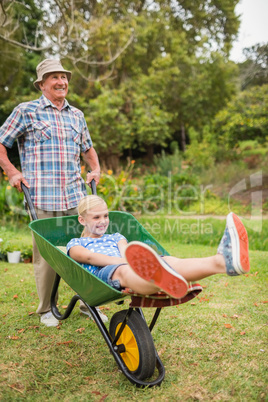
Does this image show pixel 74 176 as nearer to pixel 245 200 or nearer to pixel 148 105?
pixel 245 200

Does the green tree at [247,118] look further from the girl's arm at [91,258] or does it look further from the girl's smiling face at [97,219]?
the girl's arm at [91,258]

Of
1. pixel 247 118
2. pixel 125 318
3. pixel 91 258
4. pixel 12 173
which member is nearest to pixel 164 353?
pixel 125 318

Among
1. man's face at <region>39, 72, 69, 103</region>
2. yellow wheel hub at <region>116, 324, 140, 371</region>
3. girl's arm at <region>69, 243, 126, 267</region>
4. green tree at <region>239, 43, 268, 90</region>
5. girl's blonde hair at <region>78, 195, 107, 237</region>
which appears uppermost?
green tree at <region>239, 43, 268, 90</region>

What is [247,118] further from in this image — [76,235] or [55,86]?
[76,235]

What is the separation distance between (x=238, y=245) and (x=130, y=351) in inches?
32.3

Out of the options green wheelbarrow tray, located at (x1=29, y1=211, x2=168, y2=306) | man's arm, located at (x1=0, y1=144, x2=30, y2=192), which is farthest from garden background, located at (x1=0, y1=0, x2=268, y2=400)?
man's arm, located at (x1=0, y1=144, x2=30, y2=192)

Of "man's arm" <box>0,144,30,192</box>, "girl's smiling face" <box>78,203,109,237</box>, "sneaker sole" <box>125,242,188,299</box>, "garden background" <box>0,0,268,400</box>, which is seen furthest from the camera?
"garden background" <box>0,0,268,400</box>

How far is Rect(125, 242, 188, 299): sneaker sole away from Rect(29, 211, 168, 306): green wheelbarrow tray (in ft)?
0.59

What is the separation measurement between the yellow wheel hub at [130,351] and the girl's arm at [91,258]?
1.15 feet

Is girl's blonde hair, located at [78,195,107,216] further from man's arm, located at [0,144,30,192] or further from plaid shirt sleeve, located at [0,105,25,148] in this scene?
plaid shirt sleeve, located at [0,105,25,148]

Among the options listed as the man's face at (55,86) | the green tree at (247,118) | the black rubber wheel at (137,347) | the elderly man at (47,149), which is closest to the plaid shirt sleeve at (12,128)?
the elderly man at (47,149)

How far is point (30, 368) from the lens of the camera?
2156mm

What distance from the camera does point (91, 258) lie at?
82.4 inches

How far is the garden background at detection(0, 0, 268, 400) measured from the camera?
→ 10.3 feet
